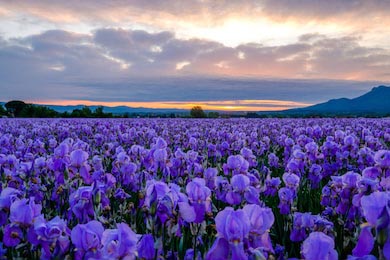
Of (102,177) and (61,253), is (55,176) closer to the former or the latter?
(102,177)

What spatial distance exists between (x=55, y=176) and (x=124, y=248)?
2485 millimetres

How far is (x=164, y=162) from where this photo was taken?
3.97 metres

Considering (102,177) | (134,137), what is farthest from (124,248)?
(134,137)

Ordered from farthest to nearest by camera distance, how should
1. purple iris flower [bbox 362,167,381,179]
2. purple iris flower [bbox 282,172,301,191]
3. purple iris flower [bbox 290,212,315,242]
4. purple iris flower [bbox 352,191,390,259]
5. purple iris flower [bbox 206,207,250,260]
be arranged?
purple iris flower [bbox 282,172,301,191]
purple iris flower [bbox 362,167,381,179]
purple iris flower [bbox 290,212,315,242]
purple iris flower [bbox 206,207,250,260]
purple iris flower [bbox 352,191,390,259]

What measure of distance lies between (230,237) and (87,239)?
0.70m

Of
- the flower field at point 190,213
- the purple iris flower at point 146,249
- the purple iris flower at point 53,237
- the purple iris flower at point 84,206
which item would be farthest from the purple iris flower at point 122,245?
the purple iris flower at point 84,206

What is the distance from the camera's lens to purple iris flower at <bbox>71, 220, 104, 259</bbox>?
178cm

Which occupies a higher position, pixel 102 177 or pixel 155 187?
pixel 155 187

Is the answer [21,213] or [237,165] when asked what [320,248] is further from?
[237,165]

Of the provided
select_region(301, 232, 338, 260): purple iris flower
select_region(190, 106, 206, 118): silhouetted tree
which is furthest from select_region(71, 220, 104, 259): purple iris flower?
select_region(190, 106, 206, 118): silhouetted tree

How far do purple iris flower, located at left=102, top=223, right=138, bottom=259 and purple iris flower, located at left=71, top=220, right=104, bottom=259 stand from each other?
0.10 metres

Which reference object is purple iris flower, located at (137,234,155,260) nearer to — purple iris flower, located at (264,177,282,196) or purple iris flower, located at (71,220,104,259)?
purple iris flower, located at (71,220,104,259)

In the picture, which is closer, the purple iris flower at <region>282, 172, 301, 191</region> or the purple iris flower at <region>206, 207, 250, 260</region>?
the purple iris flower at <region>206, 207, 250, 260</region>

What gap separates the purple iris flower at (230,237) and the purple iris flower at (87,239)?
0.57 m
